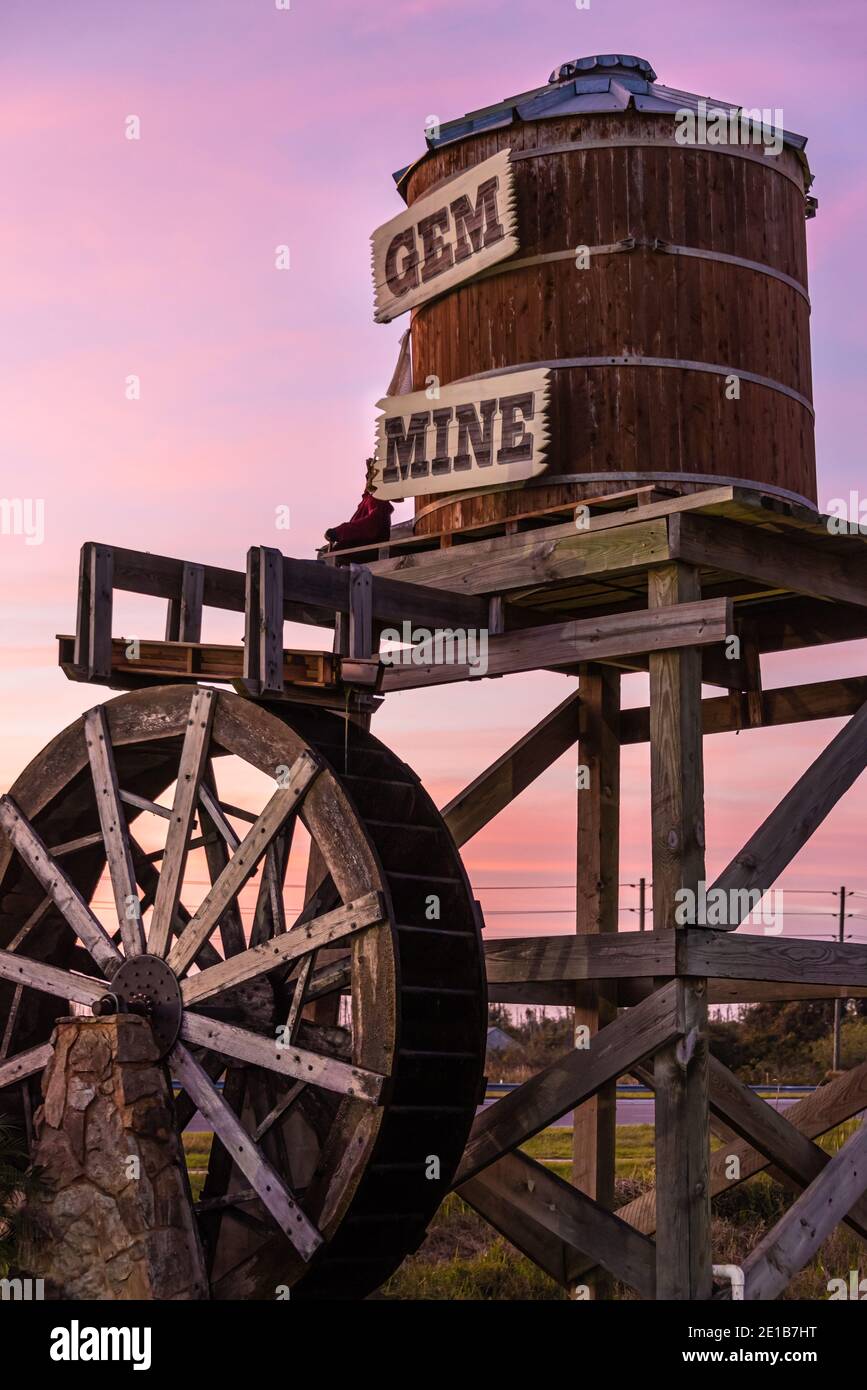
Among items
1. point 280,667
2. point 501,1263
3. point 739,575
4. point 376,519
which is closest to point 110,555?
point 280,667

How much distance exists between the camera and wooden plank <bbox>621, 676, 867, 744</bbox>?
14914 mm

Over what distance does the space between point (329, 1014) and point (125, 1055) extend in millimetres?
3767

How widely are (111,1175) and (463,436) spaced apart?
556 cm

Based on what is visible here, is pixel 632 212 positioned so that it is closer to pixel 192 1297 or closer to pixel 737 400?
pixel 737 400

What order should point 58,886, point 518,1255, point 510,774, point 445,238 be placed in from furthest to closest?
point 518,1255
point 510,774
point 445,238
point 58,886

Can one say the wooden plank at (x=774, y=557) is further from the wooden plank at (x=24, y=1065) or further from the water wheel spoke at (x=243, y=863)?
the wooden plank at (x=24, y=1065)

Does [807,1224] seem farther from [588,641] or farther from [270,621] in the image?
[270,621]

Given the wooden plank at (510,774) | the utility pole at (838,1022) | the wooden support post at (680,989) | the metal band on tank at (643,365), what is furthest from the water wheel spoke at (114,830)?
the utility pole at (838,1022)

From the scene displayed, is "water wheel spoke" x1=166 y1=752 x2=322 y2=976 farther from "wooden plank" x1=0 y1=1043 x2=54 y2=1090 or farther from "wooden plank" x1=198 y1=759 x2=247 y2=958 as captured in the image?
"wooden plank" x1=0 y1=1043 x2=54 y2=1090

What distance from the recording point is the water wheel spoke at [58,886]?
12.8 m

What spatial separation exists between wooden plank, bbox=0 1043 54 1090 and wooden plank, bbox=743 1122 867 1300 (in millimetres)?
4900

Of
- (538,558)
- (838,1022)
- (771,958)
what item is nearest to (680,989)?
(771,958)

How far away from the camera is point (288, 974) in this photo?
42.6ft
